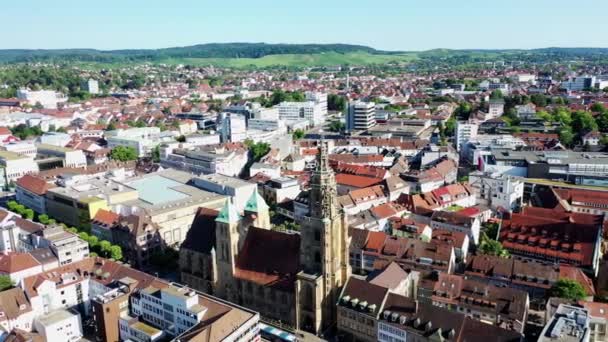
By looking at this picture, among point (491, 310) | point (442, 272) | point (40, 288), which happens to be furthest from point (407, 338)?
point (40, 288)

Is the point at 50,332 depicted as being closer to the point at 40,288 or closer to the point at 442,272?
the point at 40,288

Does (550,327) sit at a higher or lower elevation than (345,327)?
higher

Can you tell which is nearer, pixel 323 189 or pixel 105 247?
pixel 323 189

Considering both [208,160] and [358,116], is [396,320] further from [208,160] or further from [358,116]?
[358,116]

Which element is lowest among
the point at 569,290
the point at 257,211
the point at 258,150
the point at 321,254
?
the point at 569,290

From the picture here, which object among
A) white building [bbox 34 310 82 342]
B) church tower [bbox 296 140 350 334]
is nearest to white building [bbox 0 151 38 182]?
white building [bbox 34 310 82 342]

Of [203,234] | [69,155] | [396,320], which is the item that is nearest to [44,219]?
[203,234]
